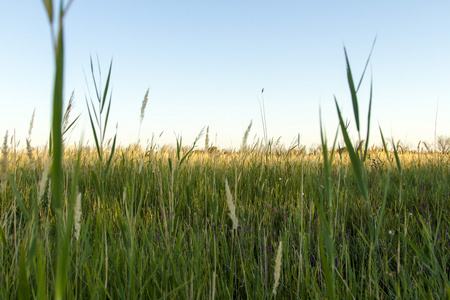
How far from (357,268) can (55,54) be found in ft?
5.31

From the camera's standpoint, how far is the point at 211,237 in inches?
61.0

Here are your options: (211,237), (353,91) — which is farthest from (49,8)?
(211,237)

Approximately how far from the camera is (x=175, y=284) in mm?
1139

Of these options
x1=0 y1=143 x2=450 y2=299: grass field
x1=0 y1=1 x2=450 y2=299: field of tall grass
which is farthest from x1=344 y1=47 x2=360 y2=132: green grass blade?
x1=0 y1=143 x2=450 y2=299: grass field

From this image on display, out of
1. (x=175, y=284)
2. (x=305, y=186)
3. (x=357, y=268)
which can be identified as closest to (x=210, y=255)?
(x=175, y=284)

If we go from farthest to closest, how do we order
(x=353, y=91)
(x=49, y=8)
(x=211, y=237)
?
(x=211, y=237) < (x=353, y=91) < (x=49, y=8)

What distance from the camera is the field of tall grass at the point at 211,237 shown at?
0.69m

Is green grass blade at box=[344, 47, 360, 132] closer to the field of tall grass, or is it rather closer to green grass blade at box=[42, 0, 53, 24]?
the field of tall grass

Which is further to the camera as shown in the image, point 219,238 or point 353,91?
point 219,238

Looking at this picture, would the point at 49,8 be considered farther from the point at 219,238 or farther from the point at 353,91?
the point at 219,238

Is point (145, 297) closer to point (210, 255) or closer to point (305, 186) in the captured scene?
point (210, 255)

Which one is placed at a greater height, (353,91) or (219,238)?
(353,91)

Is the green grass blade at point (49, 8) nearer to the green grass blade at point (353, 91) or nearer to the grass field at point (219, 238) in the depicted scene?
the grass field at point (219, 238)

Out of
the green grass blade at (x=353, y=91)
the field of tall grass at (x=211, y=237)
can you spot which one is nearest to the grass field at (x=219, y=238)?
the field of tall grass at (x=211, y=237)
